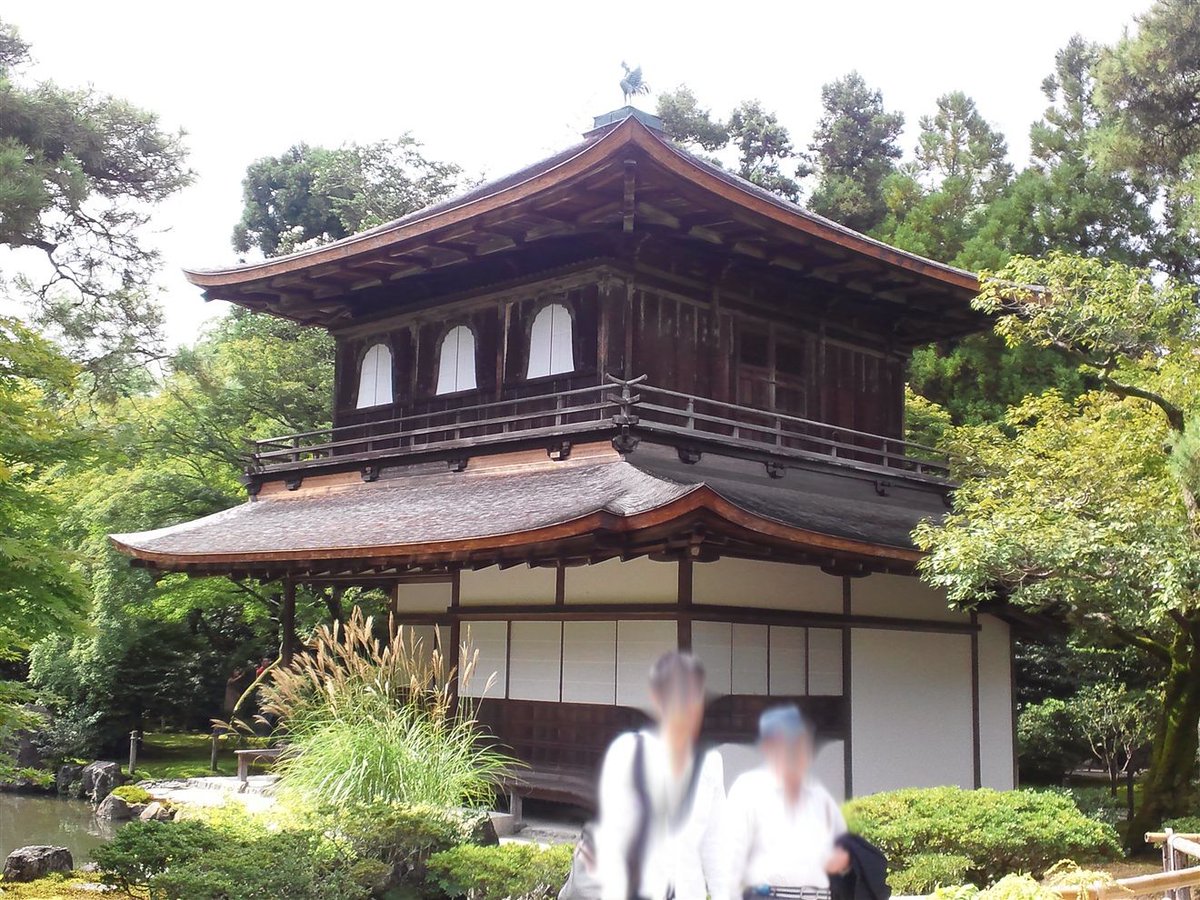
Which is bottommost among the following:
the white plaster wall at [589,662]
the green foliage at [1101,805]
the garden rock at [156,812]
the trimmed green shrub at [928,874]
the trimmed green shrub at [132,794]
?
the trimmed green shrub at [132,794]

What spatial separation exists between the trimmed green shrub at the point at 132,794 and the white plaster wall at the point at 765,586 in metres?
8.71

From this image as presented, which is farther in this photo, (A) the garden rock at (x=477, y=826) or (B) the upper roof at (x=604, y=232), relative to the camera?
(B) the upper roof at (x=604, y=232)

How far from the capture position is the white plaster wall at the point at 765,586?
36.7 ft

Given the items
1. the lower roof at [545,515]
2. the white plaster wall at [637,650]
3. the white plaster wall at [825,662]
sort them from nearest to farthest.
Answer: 1. the lower roof at [545,515]
2. the white plaster wall at [637,650]
3. the white plaster wall at [825,662]

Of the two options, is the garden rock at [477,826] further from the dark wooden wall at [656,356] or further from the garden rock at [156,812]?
the dark wooden wall at [656,356]

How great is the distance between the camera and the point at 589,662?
38.3ft

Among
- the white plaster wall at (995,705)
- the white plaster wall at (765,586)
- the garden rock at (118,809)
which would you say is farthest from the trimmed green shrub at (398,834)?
the garden rock at (118,809)

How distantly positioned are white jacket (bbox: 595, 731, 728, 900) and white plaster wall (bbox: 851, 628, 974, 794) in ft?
31.1

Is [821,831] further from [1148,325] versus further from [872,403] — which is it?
[872,403]

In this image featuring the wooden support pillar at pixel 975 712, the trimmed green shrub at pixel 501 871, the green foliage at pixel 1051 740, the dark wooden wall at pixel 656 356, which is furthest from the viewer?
the green foliage at pixel 1051 740

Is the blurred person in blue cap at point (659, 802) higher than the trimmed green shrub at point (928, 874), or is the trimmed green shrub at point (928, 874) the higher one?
the blurred person in blue cap at point (659, 802)

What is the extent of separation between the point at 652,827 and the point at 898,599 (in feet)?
35.0

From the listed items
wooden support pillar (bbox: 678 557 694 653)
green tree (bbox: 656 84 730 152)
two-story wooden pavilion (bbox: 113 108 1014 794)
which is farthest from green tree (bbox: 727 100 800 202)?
wooden support pillar (bbox: 678 557 694 653)

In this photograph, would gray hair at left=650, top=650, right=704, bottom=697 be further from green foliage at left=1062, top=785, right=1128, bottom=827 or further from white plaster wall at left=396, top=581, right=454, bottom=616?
white plaster wall at left=396, top=581, right=454, bottom=616
